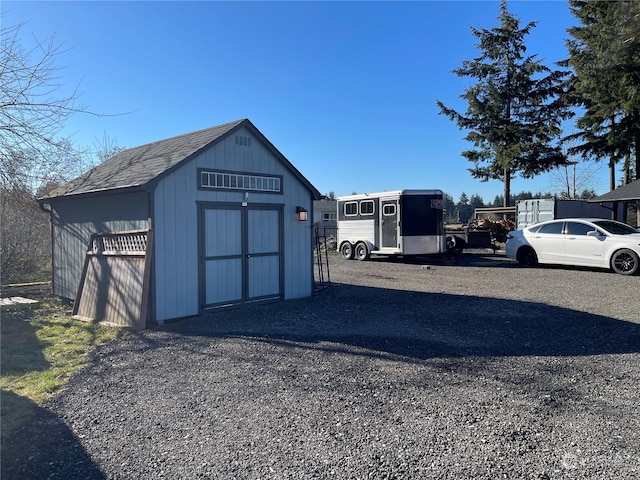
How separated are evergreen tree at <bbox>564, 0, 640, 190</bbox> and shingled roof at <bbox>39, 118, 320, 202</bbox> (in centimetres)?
1707

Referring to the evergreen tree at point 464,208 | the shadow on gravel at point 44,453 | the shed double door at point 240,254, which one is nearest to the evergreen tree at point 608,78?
the shed double door at point 240,254

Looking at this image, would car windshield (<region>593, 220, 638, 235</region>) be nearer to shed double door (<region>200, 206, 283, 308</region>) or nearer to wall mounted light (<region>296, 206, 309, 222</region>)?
wall mounted light (<region>296, 206, 309, 222</region>)

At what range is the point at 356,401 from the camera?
4051 mm

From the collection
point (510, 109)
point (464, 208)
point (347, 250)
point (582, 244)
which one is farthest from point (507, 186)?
point (464, 208)

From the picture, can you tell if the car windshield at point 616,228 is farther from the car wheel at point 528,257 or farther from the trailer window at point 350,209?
the trailer window at point 350,209

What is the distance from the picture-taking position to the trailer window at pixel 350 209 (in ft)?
57.6

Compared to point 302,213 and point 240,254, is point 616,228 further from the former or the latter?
point 240,254

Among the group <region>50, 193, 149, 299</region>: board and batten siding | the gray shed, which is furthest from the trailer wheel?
<region>50, 193, 149, 299</region>: board and batten siding

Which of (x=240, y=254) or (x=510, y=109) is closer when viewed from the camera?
(x=240, y=254)

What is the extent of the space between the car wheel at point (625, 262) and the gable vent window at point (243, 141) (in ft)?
32.5

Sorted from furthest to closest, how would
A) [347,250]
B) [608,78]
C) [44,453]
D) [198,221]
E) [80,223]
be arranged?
1. [608,78]
2. [347,250]
3. [80,223]
4. [198,221]
5. [44,453]

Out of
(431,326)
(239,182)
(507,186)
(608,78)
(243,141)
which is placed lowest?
(431,326)

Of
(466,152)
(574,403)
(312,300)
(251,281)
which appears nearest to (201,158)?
(251,281)

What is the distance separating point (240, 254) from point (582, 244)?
9645 millimetres
